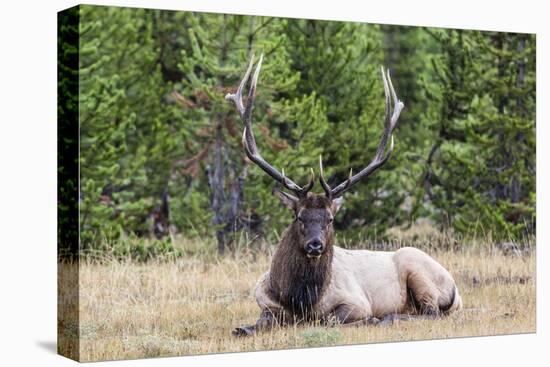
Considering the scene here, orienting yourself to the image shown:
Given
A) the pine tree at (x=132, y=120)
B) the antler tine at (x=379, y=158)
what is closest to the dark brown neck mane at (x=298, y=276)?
the antler tine at (x=379, y=158)

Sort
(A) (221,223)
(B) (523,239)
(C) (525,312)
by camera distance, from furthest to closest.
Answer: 1. (A) (221,223)
2. (B) (523,239)
3. (C) (525,312)

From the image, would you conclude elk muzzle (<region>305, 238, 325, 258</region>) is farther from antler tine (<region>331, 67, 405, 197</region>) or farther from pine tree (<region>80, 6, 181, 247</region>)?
pine tree (<region>80, 6, 181, 247</region>)

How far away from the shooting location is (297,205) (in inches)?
379

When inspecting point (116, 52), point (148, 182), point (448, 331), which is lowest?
point (448, 331)

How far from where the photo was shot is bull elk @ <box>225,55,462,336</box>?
31.4 ft

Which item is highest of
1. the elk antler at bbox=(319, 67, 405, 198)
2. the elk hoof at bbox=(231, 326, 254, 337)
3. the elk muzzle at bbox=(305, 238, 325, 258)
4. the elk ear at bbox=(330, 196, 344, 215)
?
the elk antler at bbox=(319, 67, 405, 198)

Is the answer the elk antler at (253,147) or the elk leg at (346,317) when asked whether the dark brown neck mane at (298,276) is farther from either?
the elk antler at (253,147)

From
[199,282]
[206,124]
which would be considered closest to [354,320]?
[199,282]

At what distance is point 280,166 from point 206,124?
50.5 inches

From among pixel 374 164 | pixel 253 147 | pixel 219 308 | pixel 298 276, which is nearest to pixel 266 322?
pixel 298 276

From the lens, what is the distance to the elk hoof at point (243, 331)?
9570mm

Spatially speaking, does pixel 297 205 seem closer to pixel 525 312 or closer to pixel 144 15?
pixel 525 312

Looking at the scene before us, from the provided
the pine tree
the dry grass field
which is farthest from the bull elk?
the pine tree

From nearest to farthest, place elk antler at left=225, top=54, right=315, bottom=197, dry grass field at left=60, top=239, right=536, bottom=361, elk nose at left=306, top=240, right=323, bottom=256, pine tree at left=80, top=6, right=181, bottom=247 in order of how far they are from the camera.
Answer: dry grass field at left=60, top=239, right=536, bottom=361, elk nose at left=306, top=240, right=323, bottom=256, elk antler at left=225, top=54, right=315, bottom=197, pine tree at left=80, top=6, right=181, bottom=247
